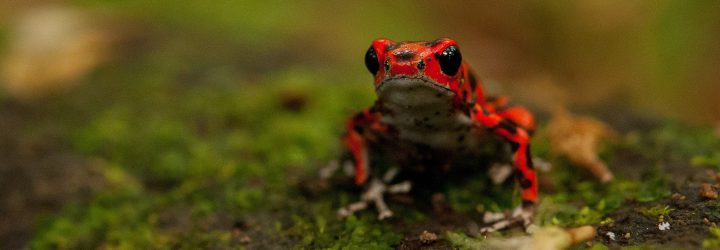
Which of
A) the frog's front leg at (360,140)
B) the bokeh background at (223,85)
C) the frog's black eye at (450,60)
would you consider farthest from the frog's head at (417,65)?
the bokeh background at (223,85)

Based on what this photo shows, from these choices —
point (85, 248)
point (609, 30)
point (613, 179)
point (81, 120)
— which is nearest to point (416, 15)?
point (609, 30)

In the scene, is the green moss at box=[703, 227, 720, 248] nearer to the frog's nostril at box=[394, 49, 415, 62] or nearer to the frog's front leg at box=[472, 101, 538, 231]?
the frog's front leg at box=[472, 101, 538, 231]

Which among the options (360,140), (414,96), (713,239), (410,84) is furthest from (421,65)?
(713,239)

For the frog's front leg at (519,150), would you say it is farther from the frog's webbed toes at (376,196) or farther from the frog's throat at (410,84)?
the frog's webbed toes at (376,196)

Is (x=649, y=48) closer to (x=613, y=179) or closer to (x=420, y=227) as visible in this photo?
(x=613, y=179)

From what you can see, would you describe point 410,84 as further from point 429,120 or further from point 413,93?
point 429,120
